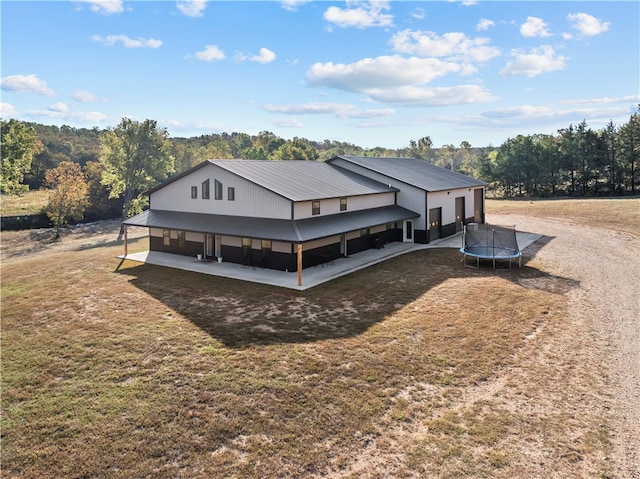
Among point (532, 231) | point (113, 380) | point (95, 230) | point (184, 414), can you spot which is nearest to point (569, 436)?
point (184, 414)

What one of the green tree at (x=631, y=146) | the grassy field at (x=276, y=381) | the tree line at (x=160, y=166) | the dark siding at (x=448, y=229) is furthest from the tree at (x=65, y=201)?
the green tree at (x=631, y=146)

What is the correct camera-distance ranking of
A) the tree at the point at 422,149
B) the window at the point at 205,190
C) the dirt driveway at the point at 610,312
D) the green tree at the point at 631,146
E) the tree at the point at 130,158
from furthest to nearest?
the tree at the point at 422,149
the green tree at the point at 631,146
the tree at the point at 130,158
the window at the point at 205,190
the dirt driveway at the point at 610,312

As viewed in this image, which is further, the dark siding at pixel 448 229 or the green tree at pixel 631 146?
the green tree at pixel 631 146

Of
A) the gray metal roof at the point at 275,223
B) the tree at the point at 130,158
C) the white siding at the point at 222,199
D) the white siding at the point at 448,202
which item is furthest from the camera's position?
the tree at the point at 130,158

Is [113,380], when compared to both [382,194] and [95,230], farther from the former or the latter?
[95,230]

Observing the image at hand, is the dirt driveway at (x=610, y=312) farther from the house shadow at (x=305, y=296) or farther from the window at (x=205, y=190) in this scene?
the window at (x=205, y=190)

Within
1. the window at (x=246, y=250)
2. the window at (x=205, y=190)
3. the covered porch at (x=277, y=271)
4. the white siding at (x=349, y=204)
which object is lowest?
the covered porch at (x=277, y=271)

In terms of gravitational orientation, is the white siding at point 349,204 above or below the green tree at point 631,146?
below
